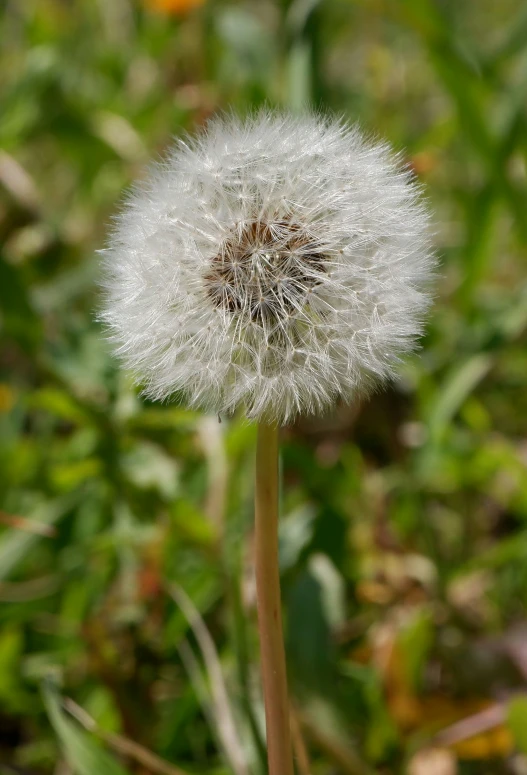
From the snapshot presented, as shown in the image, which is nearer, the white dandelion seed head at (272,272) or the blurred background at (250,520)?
the white dandelion seed head at (272,272)

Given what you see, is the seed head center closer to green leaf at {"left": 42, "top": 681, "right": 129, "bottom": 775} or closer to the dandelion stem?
the dandelion stem

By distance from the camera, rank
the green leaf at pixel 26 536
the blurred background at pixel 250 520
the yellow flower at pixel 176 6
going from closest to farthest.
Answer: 1. the blurred background at pixel 250 520
2. the green leaf at pixel 26 536
3. the yellow flower at pixel 176 6

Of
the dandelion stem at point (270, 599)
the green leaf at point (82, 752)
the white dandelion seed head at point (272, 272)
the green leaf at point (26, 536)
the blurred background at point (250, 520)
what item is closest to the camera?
the dandelion stem at point (270, 599)

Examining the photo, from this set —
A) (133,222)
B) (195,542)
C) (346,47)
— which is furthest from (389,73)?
(133,222)

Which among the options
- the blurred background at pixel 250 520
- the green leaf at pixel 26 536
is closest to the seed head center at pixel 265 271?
the blurred background at pixel 250 520

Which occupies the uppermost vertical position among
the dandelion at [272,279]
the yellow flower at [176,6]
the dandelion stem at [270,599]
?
the yellow flower at [176,6]

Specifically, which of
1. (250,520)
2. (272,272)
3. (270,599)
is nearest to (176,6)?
(250,520)

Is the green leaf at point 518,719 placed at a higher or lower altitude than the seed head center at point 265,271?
lower

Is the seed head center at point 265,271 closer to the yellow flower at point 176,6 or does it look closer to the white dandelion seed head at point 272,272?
the white dandelion seed head at point 272,272

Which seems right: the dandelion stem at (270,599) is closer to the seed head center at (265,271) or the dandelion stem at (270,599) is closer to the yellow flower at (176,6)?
the seed head center at (265,271)
